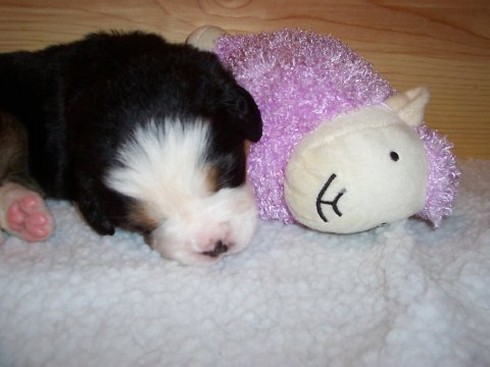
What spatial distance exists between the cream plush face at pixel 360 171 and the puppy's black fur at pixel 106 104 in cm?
22

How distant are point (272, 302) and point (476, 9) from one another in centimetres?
163

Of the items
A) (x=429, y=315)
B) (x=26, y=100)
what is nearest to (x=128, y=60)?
(x=26, y=100)

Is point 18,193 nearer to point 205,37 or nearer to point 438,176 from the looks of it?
point 205,37

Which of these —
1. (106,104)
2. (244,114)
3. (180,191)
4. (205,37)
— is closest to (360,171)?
(244,114)

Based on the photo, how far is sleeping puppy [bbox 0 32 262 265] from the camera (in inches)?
56.2

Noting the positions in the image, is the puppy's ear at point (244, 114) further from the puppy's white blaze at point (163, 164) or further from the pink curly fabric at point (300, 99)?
the puppy's white blaze at point (163, 164)

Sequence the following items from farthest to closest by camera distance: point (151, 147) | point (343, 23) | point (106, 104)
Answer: point (343, 23)
point (106, 104)
point (151, 147)

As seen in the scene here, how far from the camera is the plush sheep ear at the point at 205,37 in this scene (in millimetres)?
2113

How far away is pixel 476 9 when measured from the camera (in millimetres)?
2248

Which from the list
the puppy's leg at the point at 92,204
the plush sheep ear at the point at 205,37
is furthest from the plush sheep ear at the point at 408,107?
the puppy's leg at the point at 92,204

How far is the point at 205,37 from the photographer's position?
6.98 ft

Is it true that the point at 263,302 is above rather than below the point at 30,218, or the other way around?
above

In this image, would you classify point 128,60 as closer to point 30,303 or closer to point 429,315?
point 30,303

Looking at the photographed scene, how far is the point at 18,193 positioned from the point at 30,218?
14cm
